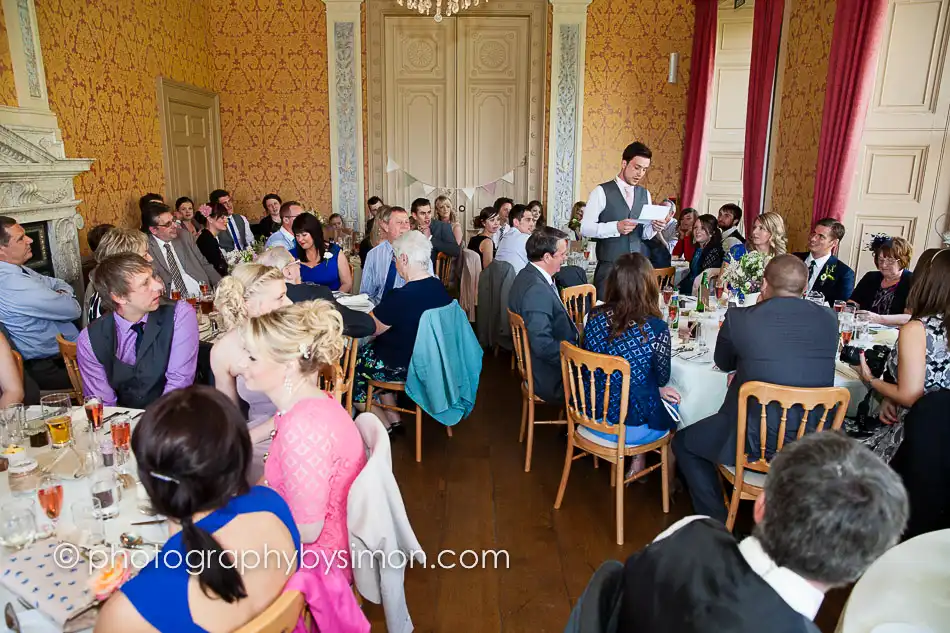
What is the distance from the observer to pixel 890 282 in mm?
3967

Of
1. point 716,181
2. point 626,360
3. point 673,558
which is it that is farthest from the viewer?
point 716,181

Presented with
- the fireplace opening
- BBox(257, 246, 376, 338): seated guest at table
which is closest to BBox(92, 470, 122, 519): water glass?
BBox(257, 246, 376, 338): seated guest at table

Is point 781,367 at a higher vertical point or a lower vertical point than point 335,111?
lower

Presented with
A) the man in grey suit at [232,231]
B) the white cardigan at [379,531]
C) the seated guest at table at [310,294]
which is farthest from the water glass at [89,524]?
the man in grey suit at [232,231]

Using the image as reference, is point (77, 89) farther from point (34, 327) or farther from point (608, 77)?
point (608, 77)

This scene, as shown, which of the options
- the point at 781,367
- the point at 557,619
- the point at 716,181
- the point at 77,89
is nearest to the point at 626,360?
the point at 781,367

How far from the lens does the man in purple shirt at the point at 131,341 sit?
106 inches

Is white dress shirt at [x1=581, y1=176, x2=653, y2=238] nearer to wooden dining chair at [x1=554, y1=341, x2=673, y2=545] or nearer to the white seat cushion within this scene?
wooden dining chair at [x1=554, y1=341, x2=673, y2=545]

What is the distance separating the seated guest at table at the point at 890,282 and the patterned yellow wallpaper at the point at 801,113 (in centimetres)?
168

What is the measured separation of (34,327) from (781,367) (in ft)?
13.0

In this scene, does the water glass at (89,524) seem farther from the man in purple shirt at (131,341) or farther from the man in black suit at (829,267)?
the man in black suit at (829,267)

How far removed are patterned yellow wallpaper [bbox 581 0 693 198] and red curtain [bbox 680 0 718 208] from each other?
0.20 metres

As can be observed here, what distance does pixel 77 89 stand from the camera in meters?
5.66

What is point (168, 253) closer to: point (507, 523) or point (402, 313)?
point (402, 313)
